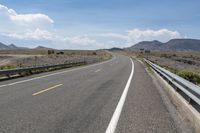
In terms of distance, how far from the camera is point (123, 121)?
795 cm

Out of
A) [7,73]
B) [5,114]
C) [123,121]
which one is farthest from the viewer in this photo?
[7,73]

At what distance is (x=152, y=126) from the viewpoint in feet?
24.6

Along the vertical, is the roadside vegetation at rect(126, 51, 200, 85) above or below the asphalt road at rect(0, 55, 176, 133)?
below

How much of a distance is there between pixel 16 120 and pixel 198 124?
434 cm

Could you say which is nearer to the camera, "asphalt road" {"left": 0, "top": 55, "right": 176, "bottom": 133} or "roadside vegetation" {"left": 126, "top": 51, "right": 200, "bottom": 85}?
"asphalt road" {"left": 0, "top": 55, "right": 176, "bottom": 133}

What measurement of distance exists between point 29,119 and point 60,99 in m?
3.39

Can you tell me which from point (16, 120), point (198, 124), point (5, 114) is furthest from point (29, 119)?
point (198, 124)

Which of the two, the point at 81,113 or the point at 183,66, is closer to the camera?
the point at 81,113

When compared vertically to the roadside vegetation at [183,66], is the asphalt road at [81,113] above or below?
above

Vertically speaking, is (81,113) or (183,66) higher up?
(81,113)

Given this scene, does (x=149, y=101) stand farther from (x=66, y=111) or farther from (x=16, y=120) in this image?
(x=16, y=120)

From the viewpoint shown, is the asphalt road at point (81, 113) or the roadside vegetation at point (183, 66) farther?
the roadside vegetation at point (183, 66)

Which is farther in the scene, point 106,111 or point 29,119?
point 106,111

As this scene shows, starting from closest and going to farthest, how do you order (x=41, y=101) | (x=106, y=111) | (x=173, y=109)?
1. (x=106, y=111)
2. (x=173, y=109)
3. (x=41, y=101)
